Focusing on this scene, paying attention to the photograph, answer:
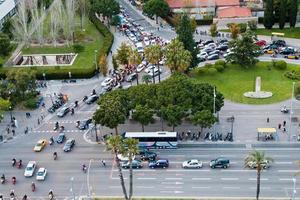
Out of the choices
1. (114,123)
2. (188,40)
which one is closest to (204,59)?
(188,40)

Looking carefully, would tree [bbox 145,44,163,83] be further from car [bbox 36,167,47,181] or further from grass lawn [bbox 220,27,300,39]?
grass lawn [bbox 220,27,300,39]

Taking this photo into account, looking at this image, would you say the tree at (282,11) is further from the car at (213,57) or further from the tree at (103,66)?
the tree at (103,66)

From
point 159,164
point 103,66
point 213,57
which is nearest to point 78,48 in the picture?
point 103,66

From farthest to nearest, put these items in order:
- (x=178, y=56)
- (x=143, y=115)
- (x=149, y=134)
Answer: (x=178, y=56)
(x=143, y=115)
(x=149, y=134)

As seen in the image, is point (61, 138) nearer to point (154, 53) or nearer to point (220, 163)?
point (154, 53)

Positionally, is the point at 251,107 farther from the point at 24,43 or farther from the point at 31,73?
the point at 24,43

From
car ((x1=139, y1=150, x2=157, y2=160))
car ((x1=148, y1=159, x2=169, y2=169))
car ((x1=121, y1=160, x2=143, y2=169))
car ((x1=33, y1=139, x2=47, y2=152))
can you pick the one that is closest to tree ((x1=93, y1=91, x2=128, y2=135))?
car ((x1=139, y1=150, x2=157, y2=160))
